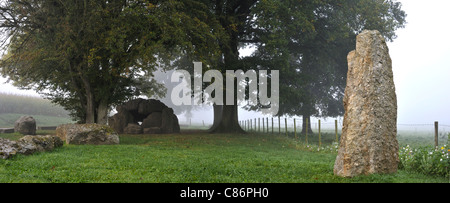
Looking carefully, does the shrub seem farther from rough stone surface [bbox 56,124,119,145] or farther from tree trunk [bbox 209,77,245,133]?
tree trunk [bbox 209,77,245,133]

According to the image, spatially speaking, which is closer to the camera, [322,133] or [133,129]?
[133,129]

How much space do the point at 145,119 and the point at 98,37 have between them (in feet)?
32.9

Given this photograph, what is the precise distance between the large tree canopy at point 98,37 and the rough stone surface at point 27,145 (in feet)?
20.6

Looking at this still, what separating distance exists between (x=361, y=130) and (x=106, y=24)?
16556 mm

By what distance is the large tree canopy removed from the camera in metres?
19.7

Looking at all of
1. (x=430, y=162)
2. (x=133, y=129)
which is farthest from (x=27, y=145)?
(x=133, y=129)

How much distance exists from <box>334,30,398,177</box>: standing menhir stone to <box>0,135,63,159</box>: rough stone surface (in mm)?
10684

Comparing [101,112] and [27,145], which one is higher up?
[101,112]

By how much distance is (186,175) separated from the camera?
9.27 meters

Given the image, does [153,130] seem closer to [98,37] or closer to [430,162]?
[98,37]

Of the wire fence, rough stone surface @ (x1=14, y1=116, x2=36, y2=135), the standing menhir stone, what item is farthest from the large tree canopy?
the standing menhir stone

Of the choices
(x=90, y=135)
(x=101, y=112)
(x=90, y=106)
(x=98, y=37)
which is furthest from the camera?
(x=101, y=112)

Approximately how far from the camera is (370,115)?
884 cm
